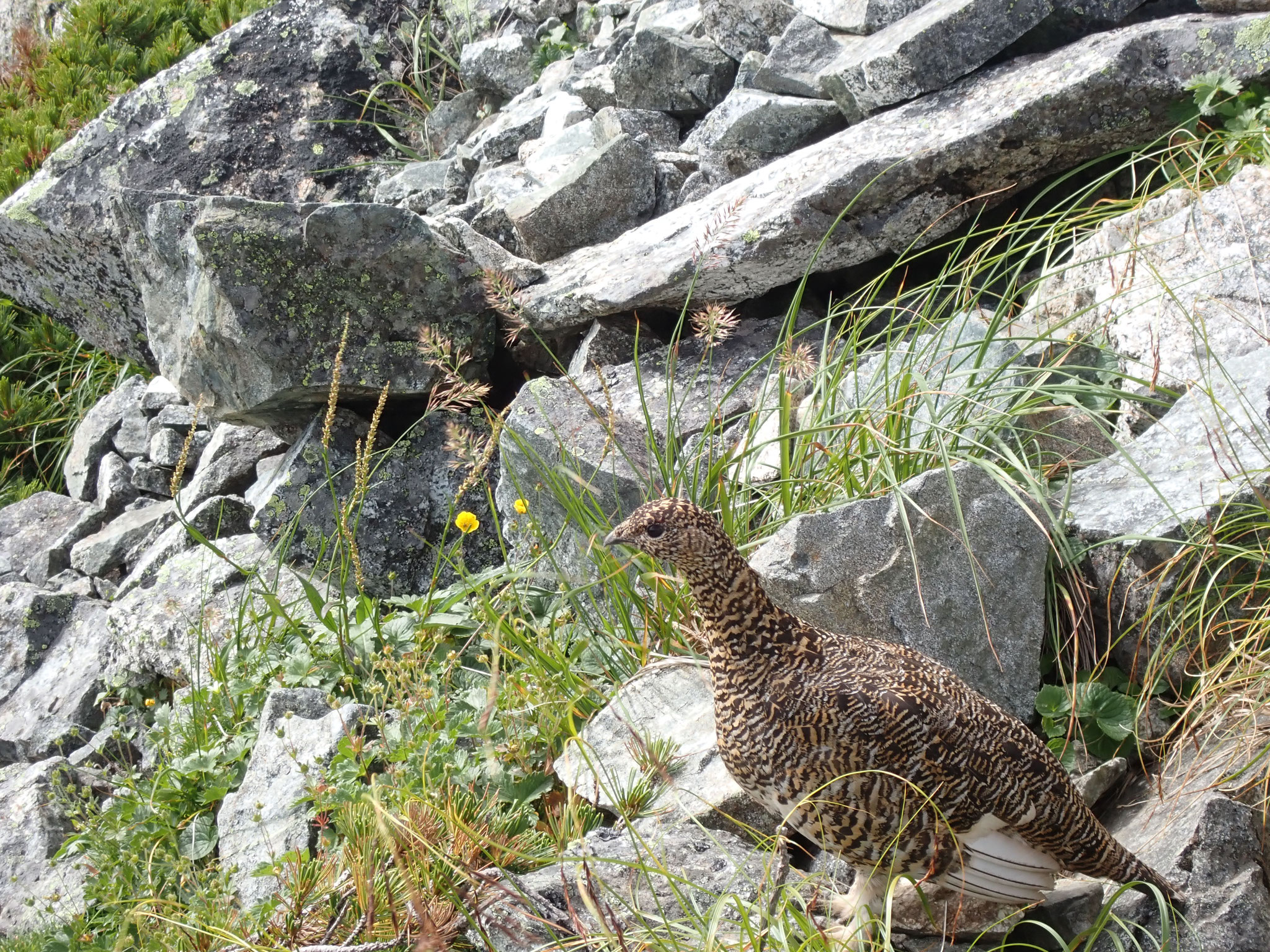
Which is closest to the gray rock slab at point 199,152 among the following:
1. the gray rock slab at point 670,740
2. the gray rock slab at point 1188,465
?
the gray rock slab at point 670,740

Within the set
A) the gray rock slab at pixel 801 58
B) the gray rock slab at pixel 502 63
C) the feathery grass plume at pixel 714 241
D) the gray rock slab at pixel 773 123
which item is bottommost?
the feathery grass plume at pixel 714 241

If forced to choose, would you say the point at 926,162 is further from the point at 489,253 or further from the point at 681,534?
the point at 681,534

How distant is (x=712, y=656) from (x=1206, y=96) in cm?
337

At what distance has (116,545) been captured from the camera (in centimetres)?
681

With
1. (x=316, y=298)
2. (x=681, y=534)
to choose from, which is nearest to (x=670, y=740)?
(x=681, y=534)

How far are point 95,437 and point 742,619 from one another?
6.15 meters

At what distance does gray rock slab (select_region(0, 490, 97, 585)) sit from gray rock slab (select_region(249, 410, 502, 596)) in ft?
6.66

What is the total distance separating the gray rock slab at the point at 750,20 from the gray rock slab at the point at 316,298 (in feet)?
7.63

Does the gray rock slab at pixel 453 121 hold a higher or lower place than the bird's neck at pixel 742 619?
higher

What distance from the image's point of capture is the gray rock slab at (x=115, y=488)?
24.1 ft

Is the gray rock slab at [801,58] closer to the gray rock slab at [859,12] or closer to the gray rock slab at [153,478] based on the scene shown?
the gray rock slab at [859,12]

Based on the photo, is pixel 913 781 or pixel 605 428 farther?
pixel 605 428

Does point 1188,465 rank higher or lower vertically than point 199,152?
lower

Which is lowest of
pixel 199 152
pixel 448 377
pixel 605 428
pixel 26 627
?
pixel 26 627
